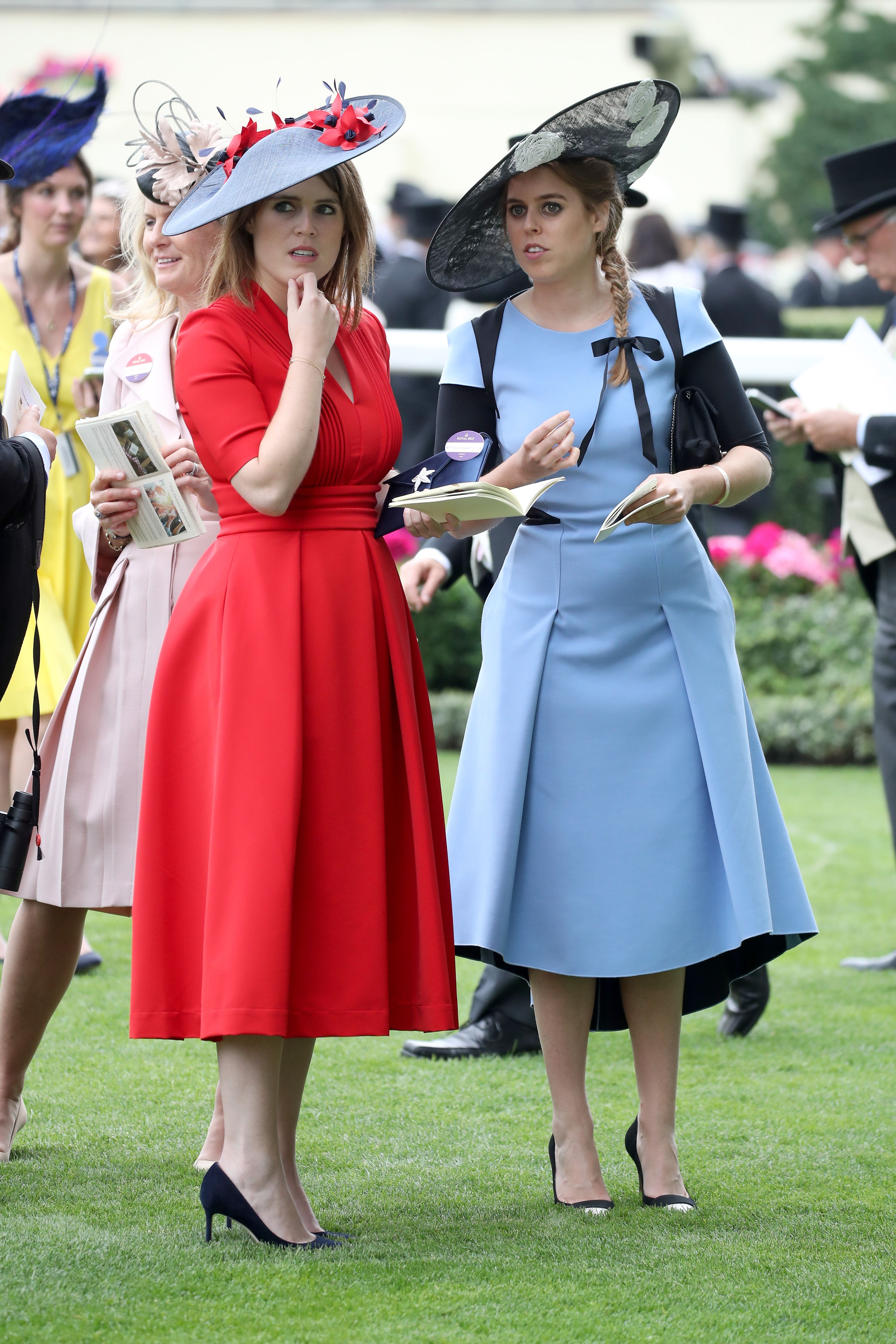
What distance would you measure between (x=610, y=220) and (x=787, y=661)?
724cm

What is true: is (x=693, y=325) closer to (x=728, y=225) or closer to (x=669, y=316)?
(x=669, y=316)

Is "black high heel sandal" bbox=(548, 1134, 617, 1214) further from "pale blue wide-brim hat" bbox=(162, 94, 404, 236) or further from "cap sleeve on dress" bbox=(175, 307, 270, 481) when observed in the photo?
"pale blue wide-brim hat" bbox=(162, 94, 404, 236)

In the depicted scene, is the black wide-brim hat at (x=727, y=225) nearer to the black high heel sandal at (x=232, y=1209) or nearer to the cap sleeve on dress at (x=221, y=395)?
the cap sleeve on dress at (x=221, y=395)

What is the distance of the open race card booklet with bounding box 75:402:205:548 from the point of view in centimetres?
352

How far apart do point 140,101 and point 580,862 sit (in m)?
1.96

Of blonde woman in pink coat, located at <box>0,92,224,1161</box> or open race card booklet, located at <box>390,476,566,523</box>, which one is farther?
blonde woman in pink coat, located at <box>0,92,224,1161</box>

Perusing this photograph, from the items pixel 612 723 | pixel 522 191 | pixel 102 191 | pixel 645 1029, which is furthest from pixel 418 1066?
pixel 102 191

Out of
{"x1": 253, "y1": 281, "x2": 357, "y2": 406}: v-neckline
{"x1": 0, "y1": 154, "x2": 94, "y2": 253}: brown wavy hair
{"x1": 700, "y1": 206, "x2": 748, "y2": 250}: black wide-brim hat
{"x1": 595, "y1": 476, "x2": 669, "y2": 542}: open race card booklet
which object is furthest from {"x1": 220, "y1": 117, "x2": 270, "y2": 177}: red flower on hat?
{"x1": 700, "y1": 206, "x2": 748, "y2": 250}: black wide-brim hat

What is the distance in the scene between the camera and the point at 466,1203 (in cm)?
365

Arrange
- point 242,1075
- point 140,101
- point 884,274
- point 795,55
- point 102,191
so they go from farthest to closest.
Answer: point 795,55, point 102,191, point 884,274, point 140,101, point 242,1075

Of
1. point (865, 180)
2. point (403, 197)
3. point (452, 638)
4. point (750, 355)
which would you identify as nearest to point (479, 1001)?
point (865, 180)

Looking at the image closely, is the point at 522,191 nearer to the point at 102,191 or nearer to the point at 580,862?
the point at 580,862

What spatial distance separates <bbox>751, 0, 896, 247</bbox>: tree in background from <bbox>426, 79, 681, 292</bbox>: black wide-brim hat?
43612 millimetres

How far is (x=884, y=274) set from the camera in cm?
582
